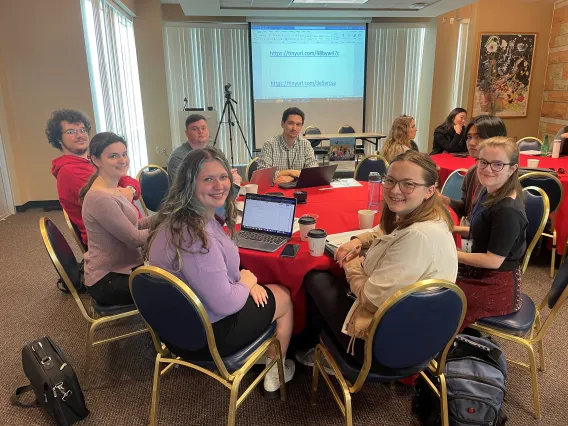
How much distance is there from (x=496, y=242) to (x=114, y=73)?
5.38 meters

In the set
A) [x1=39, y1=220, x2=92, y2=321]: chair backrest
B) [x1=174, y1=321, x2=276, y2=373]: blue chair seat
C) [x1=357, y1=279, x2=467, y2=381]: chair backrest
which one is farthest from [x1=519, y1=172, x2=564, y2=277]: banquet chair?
[x1=39, y1=220, x2=92, y2=321]: chair backrest

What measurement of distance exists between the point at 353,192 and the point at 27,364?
82.4 inches

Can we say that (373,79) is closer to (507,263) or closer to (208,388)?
(507,263)

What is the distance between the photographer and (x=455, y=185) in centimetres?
296

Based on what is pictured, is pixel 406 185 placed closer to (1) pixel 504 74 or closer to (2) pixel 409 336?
(2) pixel 409 336

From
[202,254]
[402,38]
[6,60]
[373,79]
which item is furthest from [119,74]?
[202,254]

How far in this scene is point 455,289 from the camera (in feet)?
3.95

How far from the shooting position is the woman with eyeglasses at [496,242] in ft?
5.57

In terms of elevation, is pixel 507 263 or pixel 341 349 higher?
pixel 507 263

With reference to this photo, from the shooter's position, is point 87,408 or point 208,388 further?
point 208,388

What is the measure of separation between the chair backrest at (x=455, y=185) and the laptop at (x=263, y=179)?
1.33m

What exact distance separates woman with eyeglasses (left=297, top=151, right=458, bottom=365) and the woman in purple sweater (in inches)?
11.3

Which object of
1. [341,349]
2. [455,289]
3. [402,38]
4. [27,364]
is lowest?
[27,364]

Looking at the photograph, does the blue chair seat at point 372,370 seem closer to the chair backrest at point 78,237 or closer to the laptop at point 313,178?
the laptop at point 313,178
